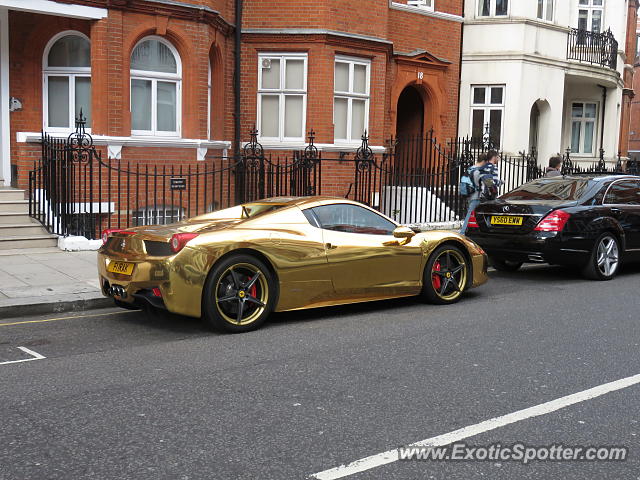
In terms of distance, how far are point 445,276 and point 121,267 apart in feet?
12.0

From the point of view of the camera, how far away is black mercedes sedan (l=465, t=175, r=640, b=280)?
10164 mm

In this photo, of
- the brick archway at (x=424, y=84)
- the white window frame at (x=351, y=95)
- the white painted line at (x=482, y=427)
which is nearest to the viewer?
the white painted line at (x=482, y=427)

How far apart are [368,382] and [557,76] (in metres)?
17.8

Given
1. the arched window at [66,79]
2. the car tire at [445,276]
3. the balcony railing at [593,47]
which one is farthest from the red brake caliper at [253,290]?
the balcony railing at [593,47]

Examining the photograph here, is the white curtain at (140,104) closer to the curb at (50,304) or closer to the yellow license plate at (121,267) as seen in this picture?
the curb at (50,304)

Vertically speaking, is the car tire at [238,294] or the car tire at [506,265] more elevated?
the car tire at [238,294]

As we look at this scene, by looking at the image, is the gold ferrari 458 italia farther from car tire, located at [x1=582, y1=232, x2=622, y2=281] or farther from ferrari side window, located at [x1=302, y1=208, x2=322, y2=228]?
car tire, located at [x1=582, y1=232, x2=622, y2=281]

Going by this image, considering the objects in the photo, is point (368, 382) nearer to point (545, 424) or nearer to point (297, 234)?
point (545, 424)

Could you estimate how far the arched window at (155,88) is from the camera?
13.9m

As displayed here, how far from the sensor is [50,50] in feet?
44.8

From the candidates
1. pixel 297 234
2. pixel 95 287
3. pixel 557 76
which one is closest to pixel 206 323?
pixel 297 234

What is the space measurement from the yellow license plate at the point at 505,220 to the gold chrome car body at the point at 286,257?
212 cm

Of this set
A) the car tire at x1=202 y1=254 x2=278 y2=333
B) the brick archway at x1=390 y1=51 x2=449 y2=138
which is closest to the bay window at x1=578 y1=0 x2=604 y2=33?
the brick archway at x1=390 y1=51 x2=449 y2=138

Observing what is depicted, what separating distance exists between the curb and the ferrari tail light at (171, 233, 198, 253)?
6.30 feet
